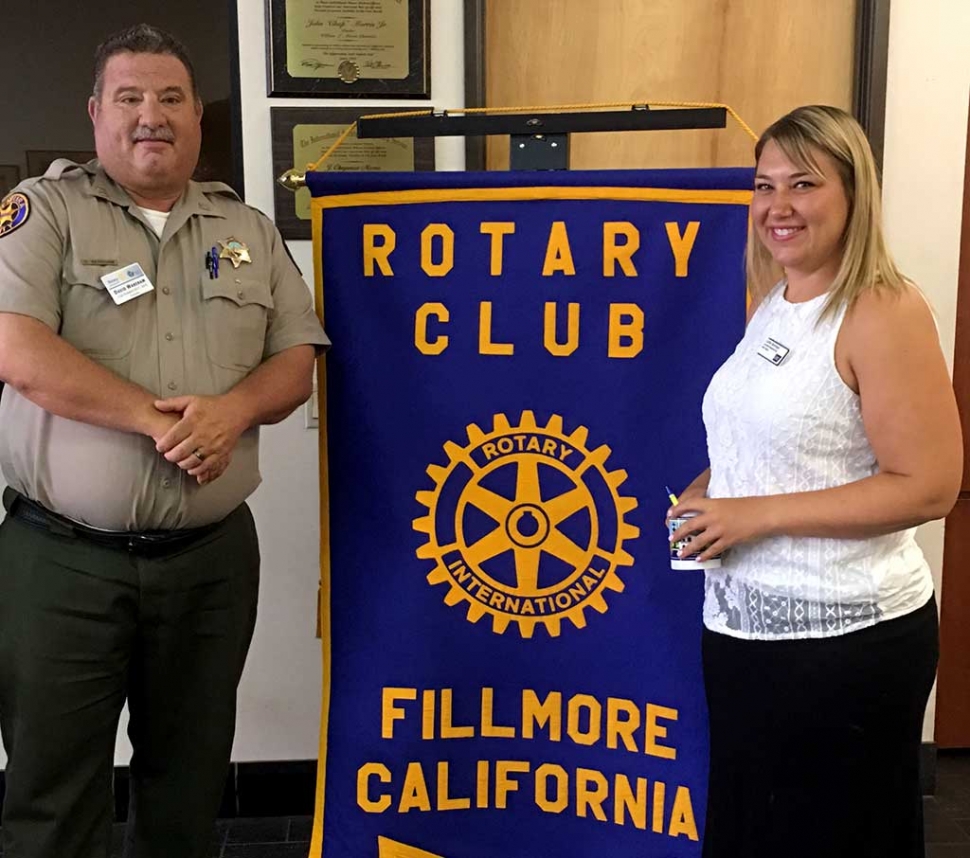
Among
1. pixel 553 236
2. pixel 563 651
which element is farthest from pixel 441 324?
pixel 563 651

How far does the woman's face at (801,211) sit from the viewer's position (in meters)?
1.19

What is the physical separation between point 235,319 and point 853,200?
1.02 metres

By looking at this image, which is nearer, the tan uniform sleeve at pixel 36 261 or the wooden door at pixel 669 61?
the tan uniform sleeve at pixel 36 261

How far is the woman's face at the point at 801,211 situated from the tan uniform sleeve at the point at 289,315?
2.73ft

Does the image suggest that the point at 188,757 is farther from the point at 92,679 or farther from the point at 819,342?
the point at 819,342

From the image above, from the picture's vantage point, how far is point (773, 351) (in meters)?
1.24

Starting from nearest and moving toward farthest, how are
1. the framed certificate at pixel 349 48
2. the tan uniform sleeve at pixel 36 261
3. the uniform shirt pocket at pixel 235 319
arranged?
1. the tan uniform sleeve at pixel 36 261
2. the uniform shirt pocket at pixel 235 319
3. the framed certificate at pixel 349 48

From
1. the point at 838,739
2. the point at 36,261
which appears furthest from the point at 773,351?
the point at 36,261

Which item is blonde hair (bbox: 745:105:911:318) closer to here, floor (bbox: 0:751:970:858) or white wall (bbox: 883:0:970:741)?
white wall (bbox: 883:0:970:741)

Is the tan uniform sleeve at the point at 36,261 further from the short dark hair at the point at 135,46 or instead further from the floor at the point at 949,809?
the floor at the point at 949,809

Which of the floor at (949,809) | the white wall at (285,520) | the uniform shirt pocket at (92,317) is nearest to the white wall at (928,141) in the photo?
the white wall at (285,520)

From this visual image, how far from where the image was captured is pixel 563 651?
1.80 metres

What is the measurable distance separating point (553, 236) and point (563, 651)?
78cm

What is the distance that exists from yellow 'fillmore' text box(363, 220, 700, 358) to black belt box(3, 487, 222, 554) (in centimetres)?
56
